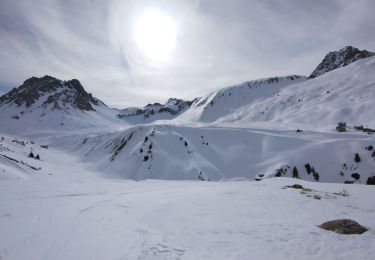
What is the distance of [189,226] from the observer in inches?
483

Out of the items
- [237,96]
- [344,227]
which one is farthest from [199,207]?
[237,96]

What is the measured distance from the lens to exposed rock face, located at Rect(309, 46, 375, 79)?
543 ft

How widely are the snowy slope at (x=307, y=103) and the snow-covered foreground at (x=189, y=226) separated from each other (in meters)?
68.8

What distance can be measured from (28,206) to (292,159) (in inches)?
1775

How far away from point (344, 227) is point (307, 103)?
115345mm

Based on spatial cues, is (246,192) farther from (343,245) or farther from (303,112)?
(303,112)

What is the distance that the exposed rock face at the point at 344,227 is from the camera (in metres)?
10.5

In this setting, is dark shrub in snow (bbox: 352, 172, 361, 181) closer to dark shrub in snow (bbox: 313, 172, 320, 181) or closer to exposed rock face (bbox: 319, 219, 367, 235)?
dark shrub in snow (bbox: 313, 172, 320, 181)

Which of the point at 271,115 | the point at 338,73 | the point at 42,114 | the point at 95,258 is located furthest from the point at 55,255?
the point at 42,114

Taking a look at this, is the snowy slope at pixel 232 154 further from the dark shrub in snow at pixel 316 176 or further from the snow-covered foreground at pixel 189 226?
the snow-covered foreground at pixel 189 226

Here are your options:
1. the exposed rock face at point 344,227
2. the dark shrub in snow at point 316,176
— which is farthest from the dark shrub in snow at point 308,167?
the exposed rock face at point 344,227

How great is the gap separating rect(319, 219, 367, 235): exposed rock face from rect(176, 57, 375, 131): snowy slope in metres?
72.3

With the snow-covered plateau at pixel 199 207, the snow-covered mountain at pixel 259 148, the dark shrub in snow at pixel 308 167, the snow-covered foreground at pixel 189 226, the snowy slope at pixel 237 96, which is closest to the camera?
the snow-covered foreground at pixel 189 226

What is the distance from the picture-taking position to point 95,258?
9.30 meters
